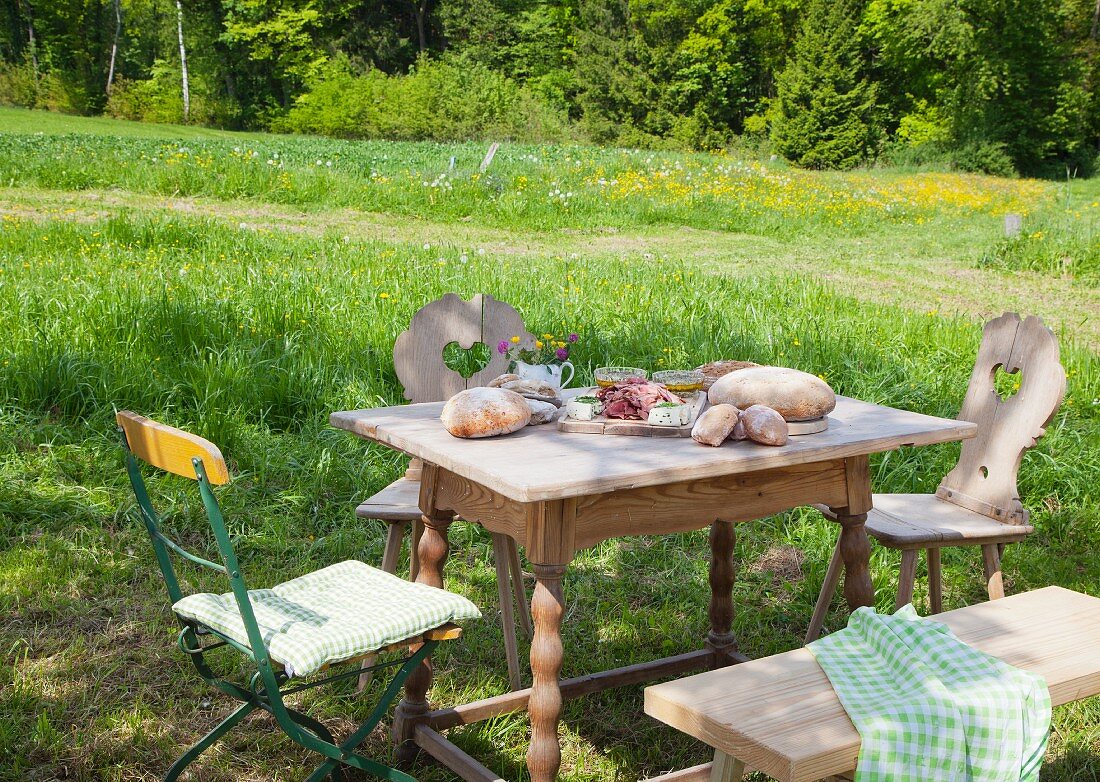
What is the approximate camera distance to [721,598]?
3.39 metres

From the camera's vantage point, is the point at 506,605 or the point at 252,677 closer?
the point at 252,677

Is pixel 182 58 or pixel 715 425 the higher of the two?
pixel 182 58

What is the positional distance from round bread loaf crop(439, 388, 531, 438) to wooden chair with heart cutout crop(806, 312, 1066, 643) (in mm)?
1353

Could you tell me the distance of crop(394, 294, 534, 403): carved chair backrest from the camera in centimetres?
349

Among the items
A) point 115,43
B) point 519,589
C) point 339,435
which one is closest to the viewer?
point 519,589

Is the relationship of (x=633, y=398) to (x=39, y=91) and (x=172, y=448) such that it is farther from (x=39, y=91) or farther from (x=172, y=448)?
(x=39, y=91)

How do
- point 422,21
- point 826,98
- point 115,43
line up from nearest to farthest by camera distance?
1. point 826,98
2. point 115,43
3. point 422,21

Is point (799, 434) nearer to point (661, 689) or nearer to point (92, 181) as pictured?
point (661, 689)

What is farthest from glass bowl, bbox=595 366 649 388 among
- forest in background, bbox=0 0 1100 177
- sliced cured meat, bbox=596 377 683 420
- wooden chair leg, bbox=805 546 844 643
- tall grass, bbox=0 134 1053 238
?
forest in background, bbox=0 0 1100 177

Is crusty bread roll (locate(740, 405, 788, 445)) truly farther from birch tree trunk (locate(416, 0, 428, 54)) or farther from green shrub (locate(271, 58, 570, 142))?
birch tree trunk (locate(416, 0, 428, 54))

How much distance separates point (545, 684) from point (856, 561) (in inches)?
42.0

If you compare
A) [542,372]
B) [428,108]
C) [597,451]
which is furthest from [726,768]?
[428,108]

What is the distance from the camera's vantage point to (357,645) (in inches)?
86.7

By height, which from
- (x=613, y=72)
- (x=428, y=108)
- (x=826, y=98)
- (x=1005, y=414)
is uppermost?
(x=613, y=72)
